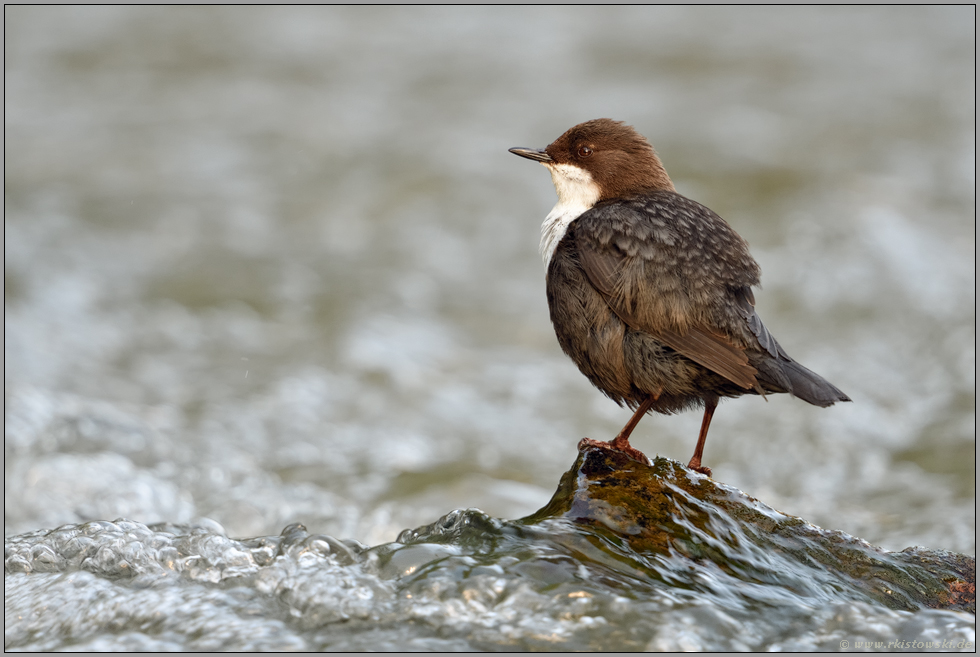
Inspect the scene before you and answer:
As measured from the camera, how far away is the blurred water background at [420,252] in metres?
6.23

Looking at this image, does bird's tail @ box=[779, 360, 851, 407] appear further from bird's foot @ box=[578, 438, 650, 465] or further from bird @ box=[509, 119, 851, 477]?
bird's foot @ box=[578, 438, 650, 465]

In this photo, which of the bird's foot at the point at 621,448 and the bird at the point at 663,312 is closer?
the bird at the point at 663,312

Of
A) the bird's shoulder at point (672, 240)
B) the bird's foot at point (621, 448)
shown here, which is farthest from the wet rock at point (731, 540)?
the bird's shoulder at point (672, 240)

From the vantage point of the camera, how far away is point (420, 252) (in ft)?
30.7

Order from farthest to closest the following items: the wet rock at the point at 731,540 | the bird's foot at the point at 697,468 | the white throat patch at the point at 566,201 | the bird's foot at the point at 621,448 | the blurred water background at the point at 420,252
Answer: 1. the blurred water background at the point at 420,252
2. the white throat patch at the point at 566,201
3. the bird's foot at the point at 697,468
4. the bird's foot at the point at 621,448
5. the wet rock at the point at 731,540

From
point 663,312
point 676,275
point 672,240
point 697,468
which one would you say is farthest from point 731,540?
point 672,240

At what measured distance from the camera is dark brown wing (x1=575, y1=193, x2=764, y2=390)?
3.46 metres

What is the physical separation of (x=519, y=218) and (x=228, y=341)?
135 inches

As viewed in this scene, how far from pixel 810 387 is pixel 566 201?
5.03 feet

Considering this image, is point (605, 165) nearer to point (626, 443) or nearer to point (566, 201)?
point (566, 201)

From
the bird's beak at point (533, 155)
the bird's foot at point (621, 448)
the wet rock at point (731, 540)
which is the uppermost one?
the bird's beak at point (533, 155)

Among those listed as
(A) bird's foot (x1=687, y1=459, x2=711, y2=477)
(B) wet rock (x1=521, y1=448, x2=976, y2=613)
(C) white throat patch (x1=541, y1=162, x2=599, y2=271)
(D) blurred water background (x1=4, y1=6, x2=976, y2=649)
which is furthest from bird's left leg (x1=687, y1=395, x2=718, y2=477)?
(D) blurred water background (x1=4, y1=6, x2=976, y2=649)

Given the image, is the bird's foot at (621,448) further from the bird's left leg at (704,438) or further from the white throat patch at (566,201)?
the white throat patch at (566,201)

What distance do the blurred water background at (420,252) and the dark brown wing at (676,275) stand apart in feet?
6.65
